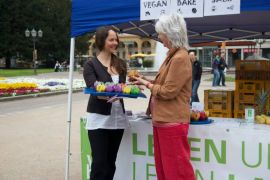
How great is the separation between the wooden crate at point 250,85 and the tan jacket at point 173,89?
3071 mm

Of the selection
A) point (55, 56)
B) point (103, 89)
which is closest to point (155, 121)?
point (103, 89)

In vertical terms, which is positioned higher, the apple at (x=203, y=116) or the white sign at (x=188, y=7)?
the white sign at (x=188, y=7)

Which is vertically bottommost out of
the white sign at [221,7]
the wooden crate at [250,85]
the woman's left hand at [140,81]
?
the wooden crate at [250,85]

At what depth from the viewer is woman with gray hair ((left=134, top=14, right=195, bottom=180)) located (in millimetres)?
3957

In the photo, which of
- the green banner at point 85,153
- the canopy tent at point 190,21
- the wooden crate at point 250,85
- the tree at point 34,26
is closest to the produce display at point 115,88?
the canopy tent at point 190,21

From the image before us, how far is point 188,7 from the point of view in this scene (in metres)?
4.83

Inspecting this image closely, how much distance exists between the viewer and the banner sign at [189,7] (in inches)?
180

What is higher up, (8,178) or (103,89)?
(103,89)

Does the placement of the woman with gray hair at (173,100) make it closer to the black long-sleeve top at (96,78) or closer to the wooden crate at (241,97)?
the black long-sleeve top at (96,78)

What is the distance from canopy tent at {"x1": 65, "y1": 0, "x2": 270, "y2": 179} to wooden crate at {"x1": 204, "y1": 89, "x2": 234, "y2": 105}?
3.71ft

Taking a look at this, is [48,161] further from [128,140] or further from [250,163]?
[250,163]

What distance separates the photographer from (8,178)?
6.50m

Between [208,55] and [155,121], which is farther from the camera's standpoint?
[208,55]

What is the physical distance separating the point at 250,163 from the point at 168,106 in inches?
47.9
